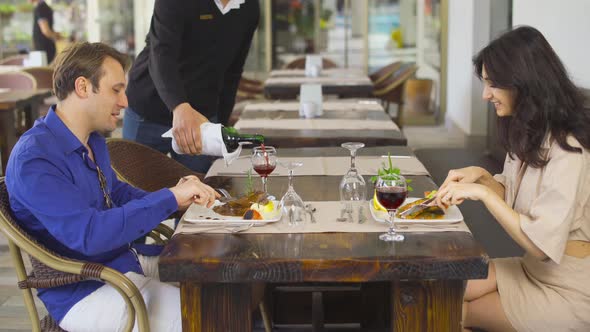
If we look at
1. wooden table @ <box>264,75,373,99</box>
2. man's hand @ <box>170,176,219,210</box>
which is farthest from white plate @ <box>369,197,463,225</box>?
wooden table @ <box>264,75,373,99</box>

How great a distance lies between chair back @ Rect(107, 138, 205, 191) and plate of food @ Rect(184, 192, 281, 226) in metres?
0.87

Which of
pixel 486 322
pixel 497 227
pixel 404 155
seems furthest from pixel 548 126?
pixel 497 227

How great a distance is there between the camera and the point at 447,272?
2.09 metres

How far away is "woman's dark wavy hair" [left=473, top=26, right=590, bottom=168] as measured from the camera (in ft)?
8.16

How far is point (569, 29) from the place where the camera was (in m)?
4.75

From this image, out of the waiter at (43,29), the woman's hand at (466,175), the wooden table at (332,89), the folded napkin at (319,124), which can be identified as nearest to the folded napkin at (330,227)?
the woman's hand at (466,175)

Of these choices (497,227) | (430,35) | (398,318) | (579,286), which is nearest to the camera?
(398,318)

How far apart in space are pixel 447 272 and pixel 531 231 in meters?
0.39

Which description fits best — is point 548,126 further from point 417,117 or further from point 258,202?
point 417,117

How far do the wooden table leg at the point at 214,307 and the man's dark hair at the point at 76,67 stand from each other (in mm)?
685

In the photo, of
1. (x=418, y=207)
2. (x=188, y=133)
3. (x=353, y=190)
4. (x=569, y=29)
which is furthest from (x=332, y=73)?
(x=418, y=207)

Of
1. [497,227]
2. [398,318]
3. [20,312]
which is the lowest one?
[20,312]

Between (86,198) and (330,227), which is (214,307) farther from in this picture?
(86,198)

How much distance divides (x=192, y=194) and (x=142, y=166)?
119 cm
